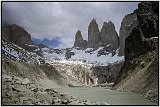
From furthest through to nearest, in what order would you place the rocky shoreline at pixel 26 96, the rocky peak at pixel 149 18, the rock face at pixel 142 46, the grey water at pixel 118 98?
the rocky peak at pixel 149 18
the rock face at pixel 142 46
the grey water at pixel 118 98
the rocky shoreline at pixel 26 96

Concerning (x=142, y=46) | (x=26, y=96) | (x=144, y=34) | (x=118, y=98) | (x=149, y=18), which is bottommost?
(x=118, y=98)

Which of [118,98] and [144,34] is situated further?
[144,34]

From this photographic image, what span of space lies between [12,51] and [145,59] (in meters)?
35.8

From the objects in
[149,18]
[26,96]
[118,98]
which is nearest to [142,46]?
[149,18]

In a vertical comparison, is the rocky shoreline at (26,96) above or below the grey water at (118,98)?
above

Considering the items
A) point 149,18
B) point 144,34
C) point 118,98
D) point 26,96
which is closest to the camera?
point 26,96

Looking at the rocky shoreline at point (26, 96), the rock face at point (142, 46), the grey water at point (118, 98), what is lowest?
the grey water at point (118, 98)

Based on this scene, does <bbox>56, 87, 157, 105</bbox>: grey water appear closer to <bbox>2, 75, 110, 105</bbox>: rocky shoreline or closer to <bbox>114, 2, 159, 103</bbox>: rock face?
<bbox>2, 75, 110, 105</bbox>: rocky shoreline

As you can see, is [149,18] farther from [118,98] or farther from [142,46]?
[118,98]

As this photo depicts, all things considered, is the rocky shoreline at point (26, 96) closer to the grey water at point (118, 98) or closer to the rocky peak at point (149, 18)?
the grey water at point (118, 98)

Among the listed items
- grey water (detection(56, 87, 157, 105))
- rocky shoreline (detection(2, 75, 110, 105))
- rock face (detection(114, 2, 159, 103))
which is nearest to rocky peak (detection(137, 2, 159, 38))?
rock face (detection(114, 2, 159, 103))

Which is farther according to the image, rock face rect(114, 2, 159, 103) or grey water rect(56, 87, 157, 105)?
rock face rect(114, 2, 159, 103)

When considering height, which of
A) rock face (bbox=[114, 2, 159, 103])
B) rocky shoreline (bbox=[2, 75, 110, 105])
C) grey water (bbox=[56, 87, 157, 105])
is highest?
rock face (bbox=[114, 2, 159, 103])

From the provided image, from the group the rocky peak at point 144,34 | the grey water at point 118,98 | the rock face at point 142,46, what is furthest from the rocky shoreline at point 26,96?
the rocky peak at point 144,34
